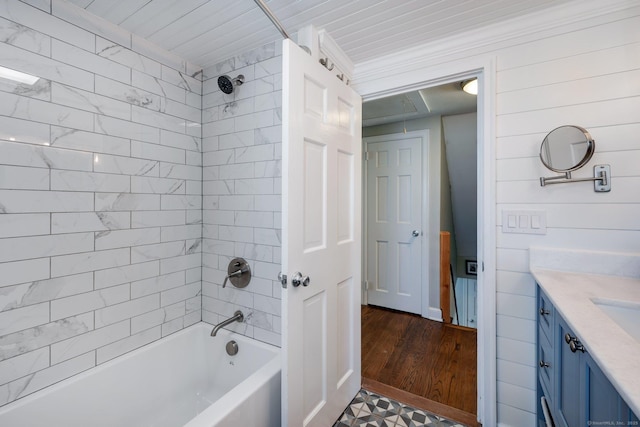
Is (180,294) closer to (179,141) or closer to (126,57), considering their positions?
(179,141)

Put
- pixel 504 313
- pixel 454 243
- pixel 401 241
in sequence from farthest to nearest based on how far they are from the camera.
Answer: pixel 454 243, pixel 401 241, pixel 504 313

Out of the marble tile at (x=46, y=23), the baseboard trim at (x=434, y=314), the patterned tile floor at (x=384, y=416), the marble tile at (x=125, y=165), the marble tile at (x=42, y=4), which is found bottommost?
the patterned tile floor at (x=384, y=416)

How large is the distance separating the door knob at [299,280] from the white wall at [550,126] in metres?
1.04

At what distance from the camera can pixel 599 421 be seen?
28.2 inches

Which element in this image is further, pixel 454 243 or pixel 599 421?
pixel 454 243

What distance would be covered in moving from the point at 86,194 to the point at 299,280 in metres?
1.18

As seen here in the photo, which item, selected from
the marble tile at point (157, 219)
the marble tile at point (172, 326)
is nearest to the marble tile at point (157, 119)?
the marble tile at point (157, 219)

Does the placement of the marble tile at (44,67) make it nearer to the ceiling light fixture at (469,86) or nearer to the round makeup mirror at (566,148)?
the round makeup mirror at (566,148)

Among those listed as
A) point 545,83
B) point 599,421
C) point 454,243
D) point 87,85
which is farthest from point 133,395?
point 454,243

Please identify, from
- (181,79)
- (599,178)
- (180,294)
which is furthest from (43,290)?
(599,178)

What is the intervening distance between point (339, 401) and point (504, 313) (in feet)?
3.50

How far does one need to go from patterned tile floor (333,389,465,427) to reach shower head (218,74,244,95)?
2140 millimetres

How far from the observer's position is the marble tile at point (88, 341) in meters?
1.33

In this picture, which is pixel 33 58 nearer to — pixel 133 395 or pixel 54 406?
pixel 54 406
